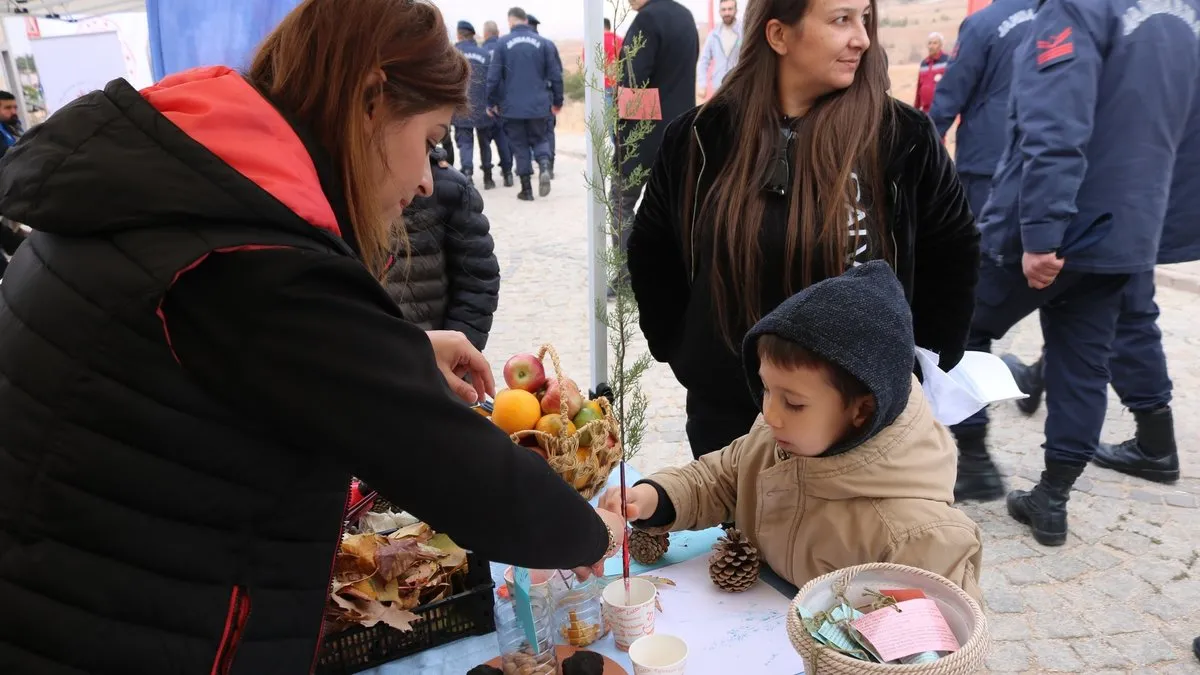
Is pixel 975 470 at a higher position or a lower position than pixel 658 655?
lower

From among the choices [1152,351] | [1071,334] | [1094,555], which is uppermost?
[1071,334]

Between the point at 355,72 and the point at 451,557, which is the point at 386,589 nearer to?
the point at 451,557

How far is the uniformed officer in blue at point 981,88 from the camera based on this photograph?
3957 millimetres

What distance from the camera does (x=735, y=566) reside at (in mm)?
1488

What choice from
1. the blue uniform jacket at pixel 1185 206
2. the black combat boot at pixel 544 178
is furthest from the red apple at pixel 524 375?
the black combat boot at pixel 544 178

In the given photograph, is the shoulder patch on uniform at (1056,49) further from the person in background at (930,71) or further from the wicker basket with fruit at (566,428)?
the person in background at (930,71)

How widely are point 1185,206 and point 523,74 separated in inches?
319

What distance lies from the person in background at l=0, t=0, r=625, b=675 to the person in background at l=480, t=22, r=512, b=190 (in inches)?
390

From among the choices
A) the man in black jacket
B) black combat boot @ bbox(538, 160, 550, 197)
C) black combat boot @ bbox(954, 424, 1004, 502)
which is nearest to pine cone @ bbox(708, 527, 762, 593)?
black combat boot @ bbox(954, 424, 1004, 502)

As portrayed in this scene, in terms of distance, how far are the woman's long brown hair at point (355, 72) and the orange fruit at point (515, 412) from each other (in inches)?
22.6

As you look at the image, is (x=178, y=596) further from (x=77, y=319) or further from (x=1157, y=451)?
(x=1157, y=451)

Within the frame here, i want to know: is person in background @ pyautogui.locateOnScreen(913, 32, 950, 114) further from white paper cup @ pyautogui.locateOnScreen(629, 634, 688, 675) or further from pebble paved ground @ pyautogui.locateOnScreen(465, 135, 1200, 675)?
white paper cup @ pyautogui.locateOnScreen(629, 634, 688, 675)

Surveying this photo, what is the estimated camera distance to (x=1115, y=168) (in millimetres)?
2783

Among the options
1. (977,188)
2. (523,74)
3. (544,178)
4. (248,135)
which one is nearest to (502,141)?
(544,178)
